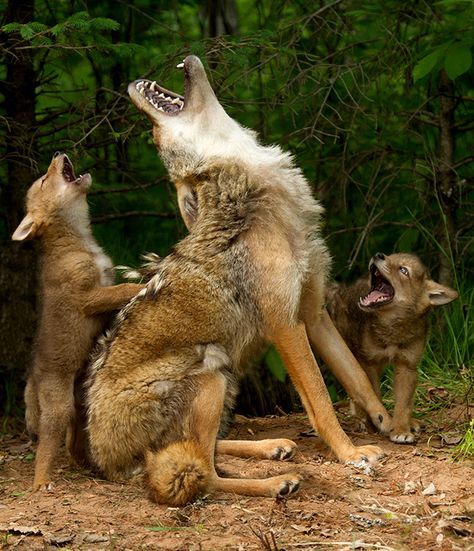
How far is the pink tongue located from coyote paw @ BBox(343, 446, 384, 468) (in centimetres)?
123

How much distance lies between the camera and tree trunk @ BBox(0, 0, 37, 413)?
897cm

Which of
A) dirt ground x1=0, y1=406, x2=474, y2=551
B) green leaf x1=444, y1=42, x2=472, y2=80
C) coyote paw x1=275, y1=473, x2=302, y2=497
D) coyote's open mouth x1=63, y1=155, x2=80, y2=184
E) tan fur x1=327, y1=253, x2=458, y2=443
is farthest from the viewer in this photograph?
coyote's open mouth x1=63, y1=155, x2=80, y2=184

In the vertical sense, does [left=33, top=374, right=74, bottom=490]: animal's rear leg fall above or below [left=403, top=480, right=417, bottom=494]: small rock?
above

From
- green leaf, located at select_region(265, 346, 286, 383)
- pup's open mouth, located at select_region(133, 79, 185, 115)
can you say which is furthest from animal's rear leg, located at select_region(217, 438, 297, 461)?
pup's open mouth, located at select_region(133, 79, 185, 115)

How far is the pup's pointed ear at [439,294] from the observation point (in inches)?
→ 281

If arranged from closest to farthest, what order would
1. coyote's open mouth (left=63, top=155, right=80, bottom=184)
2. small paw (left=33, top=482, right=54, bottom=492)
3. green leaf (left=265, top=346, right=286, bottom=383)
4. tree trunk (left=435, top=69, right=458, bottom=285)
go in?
small paw (left=33, top=482, right=54, bottom=492) < coyote's open mouth (left=63, top=155, right=80, bottom=184) < green leaf (left=265, top=346, right=286, bottom=383) < tree trunk (left=435, top=69, right=458, bottom=285)

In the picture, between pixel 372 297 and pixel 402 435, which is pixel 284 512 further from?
pixel 372 297

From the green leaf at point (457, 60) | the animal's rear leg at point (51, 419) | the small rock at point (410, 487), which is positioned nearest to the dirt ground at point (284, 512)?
the small rock at point (410, 487)

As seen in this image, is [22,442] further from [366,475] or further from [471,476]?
[471,476]

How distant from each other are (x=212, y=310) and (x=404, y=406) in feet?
5.44

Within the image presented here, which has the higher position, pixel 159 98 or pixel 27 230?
pixel 159 98

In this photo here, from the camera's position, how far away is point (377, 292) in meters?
7.22

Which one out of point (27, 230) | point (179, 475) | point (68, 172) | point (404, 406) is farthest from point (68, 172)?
point (404, 406)

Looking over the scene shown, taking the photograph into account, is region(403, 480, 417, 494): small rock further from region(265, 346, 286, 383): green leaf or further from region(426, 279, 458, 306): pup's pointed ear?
region(265, 346, 286, 383): green leaf
